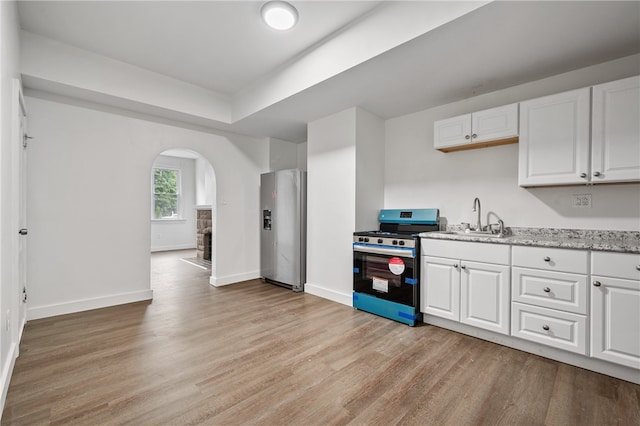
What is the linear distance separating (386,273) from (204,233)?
16.1ft

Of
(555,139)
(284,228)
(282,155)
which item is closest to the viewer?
(555,139)

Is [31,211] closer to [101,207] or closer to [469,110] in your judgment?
[101,207]

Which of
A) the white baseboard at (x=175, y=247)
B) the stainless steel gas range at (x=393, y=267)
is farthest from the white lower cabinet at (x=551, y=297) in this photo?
the white baseboard at (x=175, y=247)

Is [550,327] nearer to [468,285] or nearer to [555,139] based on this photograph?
[468,285]

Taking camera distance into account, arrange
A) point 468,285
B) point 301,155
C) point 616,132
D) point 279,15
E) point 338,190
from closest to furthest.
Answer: point 616,132 → point 279,15 → point 468,285 → point 338,190 → point 301,155

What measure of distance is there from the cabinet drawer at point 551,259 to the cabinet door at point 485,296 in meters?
0.14

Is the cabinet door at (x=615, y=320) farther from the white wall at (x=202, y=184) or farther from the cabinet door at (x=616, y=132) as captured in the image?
the white wall at (x=202, y=184)

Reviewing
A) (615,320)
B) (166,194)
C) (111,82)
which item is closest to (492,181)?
(615,320)

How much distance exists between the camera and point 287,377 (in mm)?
1964

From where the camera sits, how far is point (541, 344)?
225cm

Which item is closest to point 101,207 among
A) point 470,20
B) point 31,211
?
point 31,211

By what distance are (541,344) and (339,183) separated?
2.44 m

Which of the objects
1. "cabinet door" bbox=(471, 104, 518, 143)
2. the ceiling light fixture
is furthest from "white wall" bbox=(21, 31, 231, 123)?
"cabinet door" bbox=(471, 104, 518, 143)

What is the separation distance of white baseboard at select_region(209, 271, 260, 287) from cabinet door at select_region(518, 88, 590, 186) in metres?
3.84
